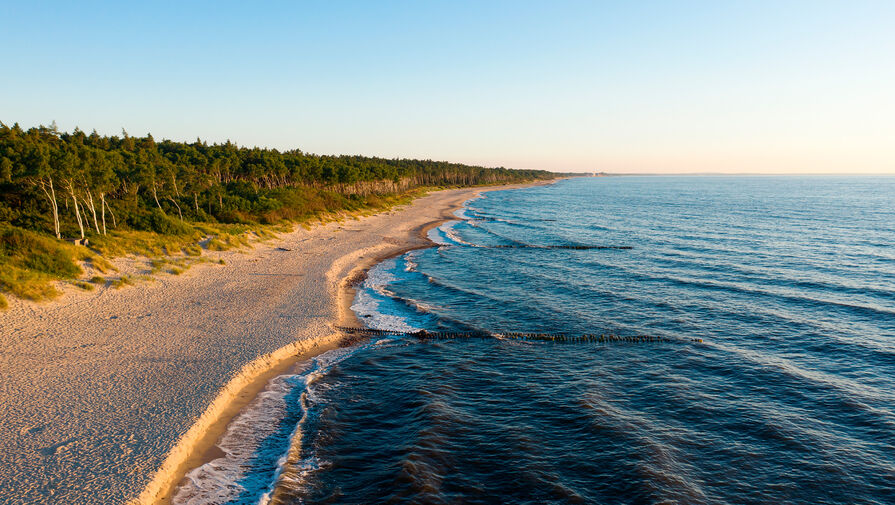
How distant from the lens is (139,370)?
18.6m

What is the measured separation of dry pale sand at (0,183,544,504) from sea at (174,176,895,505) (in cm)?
128

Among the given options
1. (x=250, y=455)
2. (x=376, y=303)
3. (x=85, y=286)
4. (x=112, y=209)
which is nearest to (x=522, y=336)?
(x=376, y=303)

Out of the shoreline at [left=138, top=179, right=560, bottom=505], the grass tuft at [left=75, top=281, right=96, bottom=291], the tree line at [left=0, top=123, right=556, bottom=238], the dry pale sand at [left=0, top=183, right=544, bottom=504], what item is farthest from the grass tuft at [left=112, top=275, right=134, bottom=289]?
the shoreline at [left=138, top=179, right=560, bottom=505]

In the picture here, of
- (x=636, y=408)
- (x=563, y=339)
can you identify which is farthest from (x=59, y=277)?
(x=636, y=408)

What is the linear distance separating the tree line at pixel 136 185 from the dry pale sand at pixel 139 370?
13.1 metres

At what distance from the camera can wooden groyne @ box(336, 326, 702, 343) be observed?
26125 mm

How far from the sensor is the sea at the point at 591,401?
545 inches

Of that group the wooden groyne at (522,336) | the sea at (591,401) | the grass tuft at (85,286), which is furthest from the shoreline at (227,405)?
the grass tuft at (85,286)

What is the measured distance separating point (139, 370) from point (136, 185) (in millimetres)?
41651

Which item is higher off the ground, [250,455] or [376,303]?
[376,303]

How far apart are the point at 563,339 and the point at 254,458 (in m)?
17.2

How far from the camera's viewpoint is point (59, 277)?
89.5ft

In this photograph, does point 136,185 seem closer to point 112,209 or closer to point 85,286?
point 112,209

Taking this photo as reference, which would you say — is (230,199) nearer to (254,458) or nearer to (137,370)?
(137,370)
